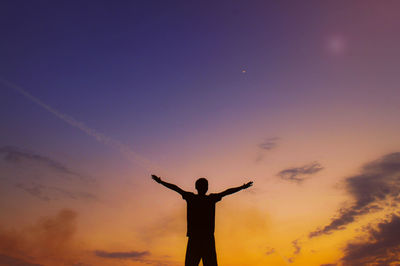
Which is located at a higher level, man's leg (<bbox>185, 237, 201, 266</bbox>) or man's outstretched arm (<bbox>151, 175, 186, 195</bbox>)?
man's outstretched arm (<bbox>151, 175, 186, 195</bbox>)

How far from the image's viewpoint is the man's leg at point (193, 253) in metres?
8.41

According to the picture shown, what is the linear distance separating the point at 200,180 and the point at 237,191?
1069 millimetres

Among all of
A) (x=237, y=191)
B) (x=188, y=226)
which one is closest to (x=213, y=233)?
(x=188, y=226)

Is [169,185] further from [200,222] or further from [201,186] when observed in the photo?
[200,222]

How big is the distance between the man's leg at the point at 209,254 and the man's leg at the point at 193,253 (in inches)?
6.1

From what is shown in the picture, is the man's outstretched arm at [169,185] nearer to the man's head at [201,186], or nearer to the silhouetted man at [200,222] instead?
the silhouetted man at [200,222]

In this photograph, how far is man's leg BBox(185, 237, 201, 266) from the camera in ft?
27.6

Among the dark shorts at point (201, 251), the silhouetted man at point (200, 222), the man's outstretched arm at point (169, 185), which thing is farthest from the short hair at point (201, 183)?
the dark shorts at point (201, 251)

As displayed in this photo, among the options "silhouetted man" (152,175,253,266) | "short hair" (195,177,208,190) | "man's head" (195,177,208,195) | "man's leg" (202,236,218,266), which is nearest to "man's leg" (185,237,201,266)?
"silhouetted man" (152,175,253,266)

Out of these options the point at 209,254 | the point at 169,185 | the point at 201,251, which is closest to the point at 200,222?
the point at 201,251

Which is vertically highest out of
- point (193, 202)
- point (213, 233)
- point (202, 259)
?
point (193, 202)

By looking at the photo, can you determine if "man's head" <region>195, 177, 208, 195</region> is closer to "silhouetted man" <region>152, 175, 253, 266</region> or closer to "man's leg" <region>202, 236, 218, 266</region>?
"silhouetted man" <region>152, 175, 253, 266</region>

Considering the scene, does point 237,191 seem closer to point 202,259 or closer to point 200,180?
point 200,180

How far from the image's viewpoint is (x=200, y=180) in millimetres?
8844
